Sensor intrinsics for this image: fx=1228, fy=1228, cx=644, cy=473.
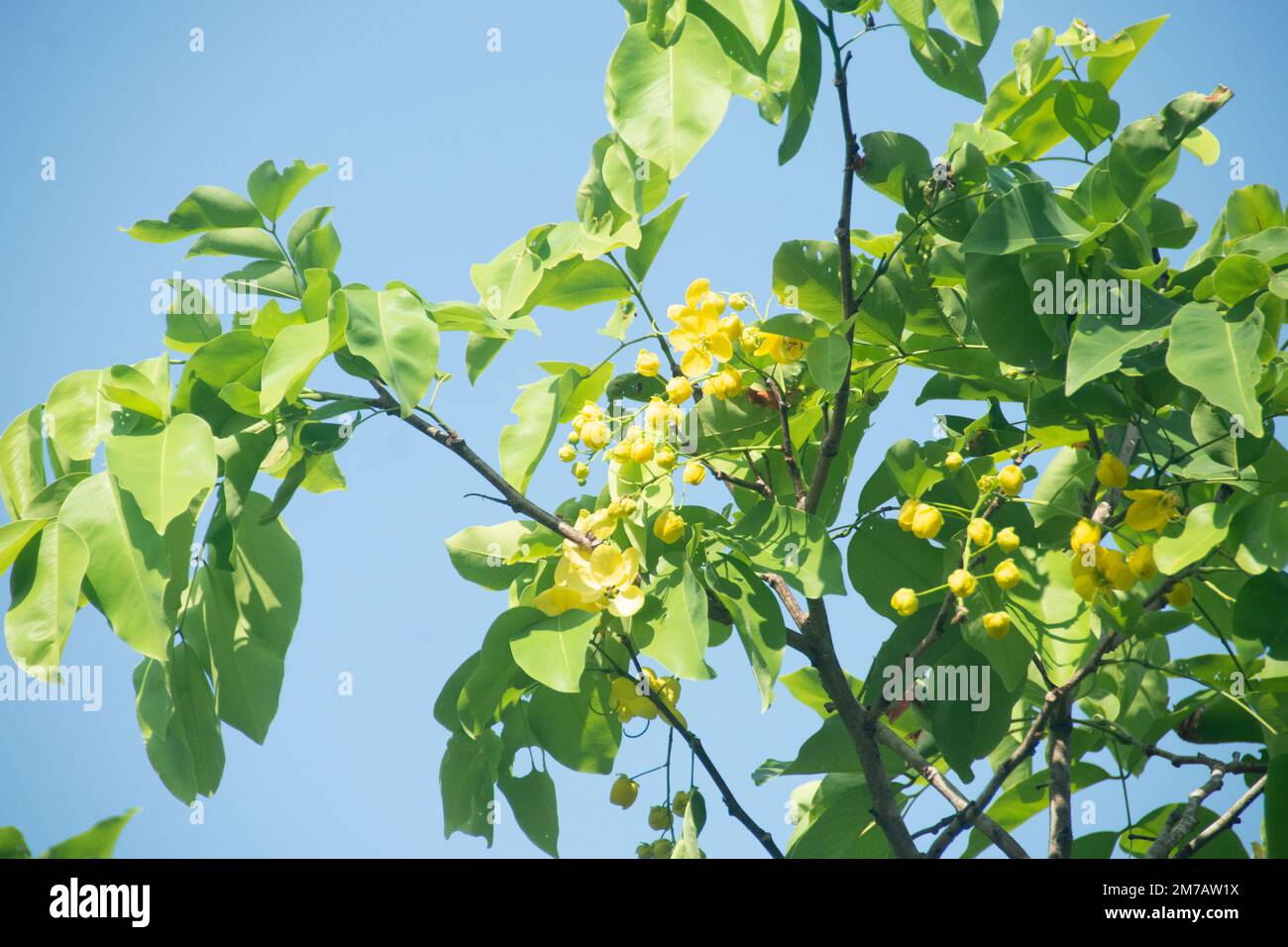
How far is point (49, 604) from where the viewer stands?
1081 millimetres

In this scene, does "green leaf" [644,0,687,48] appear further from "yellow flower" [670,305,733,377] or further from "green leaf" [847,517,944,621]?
"green leaf" [847,517,944,621]

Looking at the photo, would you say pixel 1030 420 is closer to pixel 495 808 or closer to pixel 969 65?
pixel 969 65

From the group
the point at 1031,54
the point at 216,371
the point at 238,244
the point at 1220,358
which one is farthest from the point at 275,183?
the point at 1220,358

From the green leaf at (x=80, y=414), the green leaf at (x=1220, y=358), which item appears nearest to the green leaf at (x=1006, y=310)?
the green leaf at (x=1220, y=358)

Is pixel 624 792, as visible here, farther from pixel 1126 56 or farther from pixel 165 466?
pixel 1126 56

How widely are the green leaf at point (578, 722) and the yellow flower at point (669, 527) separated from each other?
0.64ft

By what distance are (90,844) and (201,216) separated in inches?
34.3

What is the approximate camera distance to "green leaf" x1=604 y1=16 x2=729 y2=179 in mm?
1011

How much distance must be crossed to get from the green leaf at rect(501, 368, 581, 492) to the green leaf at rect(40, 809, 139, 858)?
63 centimetres

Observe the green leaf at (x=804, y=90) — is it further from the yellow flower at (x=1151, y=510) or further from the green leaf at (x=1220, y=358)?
the yellow flower at (x=1151, y=510)

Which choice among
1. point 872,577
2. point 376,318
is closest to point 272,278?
point 376,318

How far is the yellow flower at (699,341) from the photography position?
138cm

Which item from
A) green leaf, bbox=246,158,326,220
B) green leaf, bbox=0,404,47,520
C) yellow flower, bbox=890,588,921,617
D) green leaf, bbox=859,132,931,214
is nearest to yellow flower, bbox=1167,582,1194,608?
yellow flower, bbox=890,588,921,617

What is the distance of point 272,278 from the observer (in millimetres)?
1419
